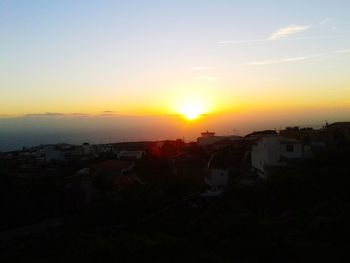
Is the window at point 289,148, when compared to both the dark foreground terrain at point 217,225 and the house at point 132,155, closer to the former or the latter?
the dark foreground terrain at point 217,225

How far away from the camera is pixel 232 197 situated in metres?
22.6

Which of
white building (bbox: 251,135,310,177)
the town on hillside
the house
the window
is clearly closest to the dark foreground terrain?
the town on hillside

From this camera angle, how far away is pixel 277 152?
94.0 feet

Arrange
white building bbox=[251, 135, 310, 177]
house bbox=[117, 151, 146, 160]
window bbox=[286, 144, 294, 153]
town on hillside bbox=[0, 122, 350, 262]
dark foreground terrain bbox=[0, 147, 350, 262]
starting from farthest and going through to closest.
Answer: house bbox=[117, 151, 146, 160] < window bbox=[286, 144, 294, 153] < white building bbox=[251, 135, 310, 177] < town on hillside bbox=[0, 122, 350, 262] < dark foreground terrain bbox=[0, 147, 350, 262]

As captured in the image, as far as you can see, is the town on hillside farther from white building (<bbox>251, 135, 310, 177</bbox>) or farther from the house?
the house

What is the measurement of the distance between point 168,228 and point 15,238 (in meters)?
7.16

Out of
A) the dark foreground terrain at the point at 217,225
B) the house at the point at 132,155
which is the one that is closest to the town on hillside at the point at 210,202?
the dark foreground terrain at the point at 217,225

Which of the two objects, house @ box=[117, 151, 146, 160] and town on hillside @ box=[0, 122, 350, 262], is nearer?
town on hillside @ box=[0, 122, 350, 262]

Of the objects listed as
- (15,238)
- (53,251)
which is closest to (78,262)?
(53,251)

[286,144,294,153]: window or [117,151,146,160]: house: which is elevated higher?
[286,144,294,153]: window

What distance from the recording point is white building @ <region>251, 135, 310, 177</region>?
28438mm

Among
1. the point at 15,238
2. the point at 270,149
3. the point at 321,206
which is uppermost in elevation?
the point at 270,149

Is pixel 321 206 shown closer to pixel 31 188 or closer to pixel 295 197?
pixel 295 197

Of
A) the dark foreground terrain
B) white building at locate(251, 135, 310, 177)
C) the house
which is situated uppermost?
white building at locate(251, 135, 310, 177)
